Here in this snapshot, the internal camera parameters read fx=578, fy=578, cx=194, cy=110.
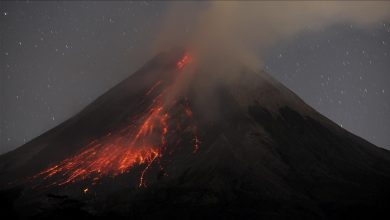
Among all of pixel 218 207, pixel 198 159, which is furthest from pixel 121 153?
pixel 218 207

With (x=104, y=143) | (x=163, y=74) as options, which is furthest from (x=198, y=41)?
(x=104, y=143)

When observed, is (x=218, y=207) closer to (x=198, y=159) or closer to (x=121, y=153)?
(x=198, y=159)

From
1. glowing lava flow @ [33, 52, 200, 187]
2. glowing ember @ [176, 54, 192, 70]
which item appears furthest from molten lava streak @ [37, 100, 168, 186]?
glowing ember @ [176, 54, 192, 70]

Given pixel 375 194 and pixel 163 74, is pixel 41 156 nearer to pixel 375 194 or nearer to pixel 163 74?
pixel 163 74

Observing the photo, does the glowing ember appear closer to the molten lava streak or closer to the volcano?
the volcano

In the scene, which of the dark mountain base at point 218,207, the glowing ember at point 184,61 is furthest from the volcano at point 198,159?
the glowing ember at point 184,61
